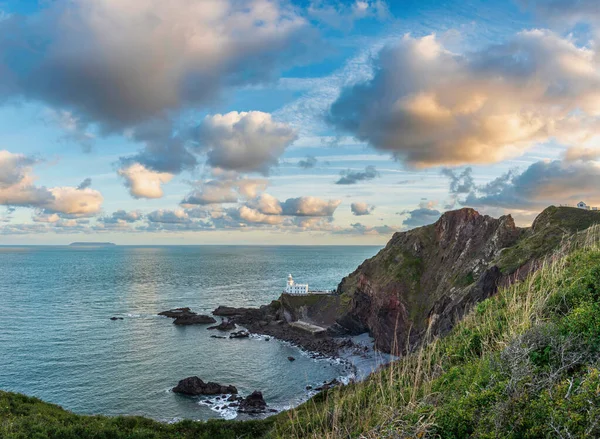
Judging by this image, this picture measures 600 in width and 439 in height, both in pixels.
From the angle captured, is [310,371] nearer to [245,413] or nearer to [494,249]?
[245,413]

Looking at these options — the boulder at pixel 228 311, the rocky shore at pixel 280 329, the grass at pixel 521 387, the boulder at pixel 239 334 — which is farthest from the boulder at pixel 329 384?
the boulder at pixel 228 311

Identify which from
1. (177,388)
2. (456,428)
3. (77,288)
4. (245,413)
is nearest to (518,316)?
(456,428)

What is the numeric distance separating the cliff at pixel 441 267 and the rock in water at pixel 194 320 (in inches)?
1240

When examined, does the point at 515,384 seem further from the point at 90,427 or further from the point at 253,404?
the point at 253,404

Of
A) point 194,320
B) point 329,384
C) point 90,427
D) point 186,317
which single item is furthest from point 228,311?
point 90,427

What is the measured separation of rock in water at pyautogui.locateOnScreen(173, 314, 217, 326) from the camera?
86.1 metres

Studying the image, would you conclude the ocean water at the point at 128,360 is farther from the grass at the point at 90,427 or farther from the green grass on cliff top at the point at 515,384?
the green grass on cliff top at the point at 515,384

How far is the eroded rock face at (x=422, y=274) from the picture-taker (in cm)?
6025

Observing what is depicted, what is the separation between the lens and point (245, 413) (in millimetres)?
43500

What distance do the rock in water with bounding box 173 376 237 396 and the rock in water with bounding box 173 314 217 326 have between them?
37358mm

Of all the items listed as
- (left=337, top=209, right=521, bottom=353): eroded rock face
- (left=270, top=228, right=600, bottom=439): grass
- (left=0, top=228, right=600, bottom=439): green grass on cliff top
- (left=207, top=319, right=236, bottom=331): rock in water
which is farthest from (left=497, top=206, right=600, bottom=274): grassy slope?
(left=207, top=319, right=236, bottom=331): rock in water

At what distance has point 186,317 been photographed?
8875cm

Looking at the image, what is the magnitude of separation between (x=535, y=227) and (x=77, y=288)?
140465mm

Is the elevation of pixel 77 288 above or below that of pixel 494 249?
below
